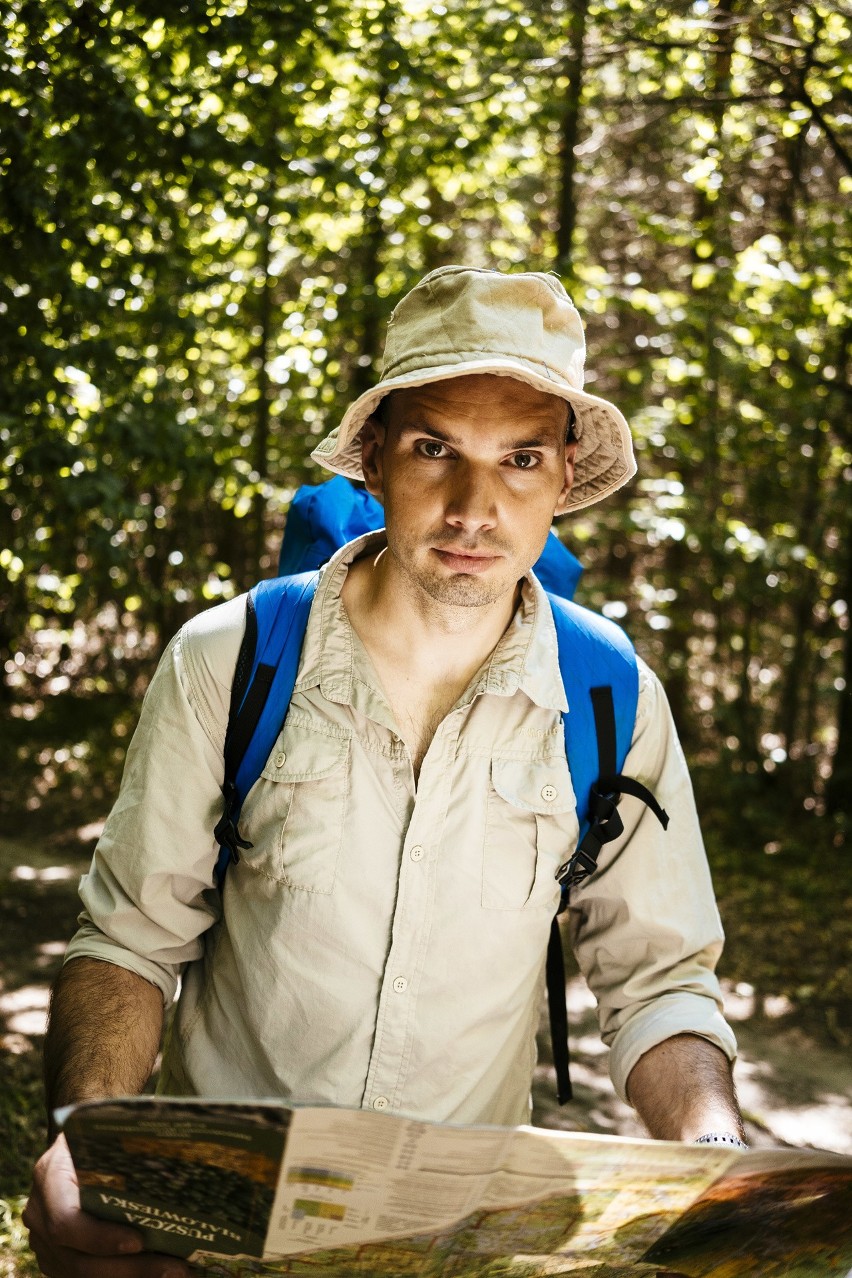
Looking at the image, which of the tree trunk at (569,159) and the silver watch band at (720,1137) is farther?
the tree trunk at (569,159)

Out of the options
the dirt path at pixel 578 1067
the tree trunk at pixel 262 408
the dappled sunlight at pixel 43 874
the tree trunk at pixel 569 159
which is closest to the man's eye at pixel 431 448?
the dirt path at pixel 578 1067

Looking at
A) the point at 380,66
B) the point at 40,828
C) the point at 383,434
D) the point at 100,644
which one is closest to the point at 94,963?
the point at 383,434

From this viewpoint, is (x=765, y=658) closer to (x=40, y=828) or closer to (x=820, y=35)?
(x=820, y=35)

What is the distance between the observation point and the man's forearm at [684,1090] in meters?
1.89

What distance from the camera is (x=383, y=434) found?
231 centimetres

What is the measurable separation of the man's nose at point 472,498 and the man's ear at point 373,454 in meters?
0.28

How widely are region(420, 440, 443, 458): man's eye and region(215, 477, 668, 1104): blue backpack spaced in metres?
0.33

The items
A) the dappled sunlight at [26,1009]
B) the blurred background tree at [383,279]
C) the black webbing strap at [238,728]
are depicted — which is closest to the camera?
the black webbing strap at [238,728]

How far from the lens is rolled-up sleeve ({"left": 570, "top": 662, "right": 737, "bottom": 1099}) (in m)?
2.09

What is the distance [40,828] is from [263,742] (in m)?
6.24

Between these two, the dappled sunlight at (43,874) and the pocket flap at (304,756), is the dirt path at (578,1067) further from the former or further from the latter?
the pocket flap at (304,756)

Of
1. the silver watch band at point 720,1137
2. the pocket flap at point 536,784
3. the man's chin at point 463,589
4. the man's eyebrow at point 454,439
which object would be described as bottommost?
the silver watch band at point 720,1137

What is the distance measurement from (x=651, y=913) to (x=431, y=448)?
3.23 ft

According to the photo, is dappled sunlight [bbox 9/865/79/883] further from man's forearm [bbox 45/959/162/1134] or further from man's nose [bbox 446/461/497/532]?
man's nose [bbox 446/461/497/532]
